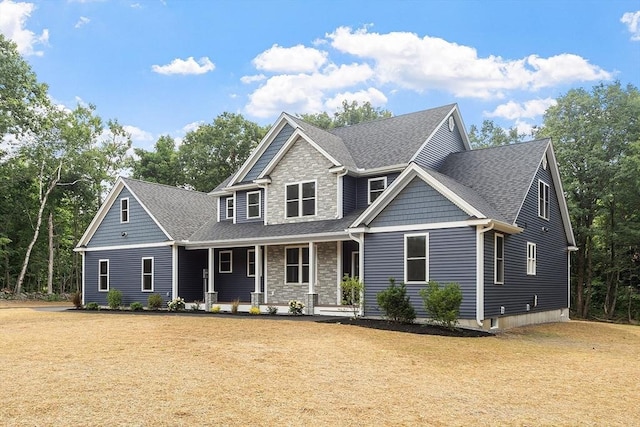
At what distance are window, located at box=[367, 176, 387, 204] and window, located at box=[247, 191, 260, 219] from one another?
571 cm

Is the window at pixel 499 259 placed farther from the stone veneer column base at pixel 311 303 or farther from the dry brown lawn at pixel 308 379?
the stone veneer column base at pixel 311 303

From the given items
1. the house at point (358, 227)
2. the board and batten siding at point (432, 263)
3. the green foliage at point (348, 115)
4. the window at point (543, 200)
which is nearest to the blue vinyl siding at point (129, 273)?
the house at point (358, 227)

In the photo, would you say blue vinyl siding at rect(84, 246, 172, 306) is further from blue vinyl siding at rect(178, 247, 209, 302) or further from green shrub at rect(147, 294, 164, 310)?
blue vinyl siding at rect(178, 247, 209, 302)

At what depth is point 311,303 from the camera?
21.3m

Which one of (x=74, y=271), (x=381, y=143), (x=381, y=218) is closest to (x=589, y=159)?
(x=381, y=143)

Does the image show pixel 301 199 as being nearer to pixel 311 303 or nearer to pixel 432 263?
pixel 311 303

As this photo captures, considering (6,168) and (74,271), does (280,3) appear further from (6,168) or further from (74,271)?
(74,271)

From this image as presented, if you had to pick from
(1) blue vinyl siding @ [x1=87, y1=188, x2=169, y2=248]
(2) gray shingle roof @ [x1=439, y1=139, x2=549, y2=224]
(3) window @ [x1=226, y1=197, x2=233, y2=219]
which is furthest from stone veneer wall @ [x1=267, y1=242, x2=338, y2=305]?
(2) gray shingle roof @ [x1=439, y1=139, x2=549, y2=224]

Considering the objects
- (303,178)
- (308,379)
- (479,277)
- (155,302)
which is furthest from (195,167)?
(308,379)

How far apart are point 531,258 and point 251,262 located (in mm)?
11878

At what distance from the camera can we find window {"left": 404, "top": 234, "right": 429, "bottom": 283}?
17.8 metres

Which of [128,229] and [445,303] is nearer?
[445,303]

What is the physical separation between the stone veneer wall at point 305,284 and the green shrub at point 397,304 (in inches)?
191

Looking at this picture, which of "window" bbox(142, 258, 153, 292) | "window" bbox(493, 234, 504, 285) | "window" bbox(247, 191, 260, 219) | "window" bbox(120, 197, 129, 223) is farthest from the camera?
"window" bbox(120, 197, 129, 223)
